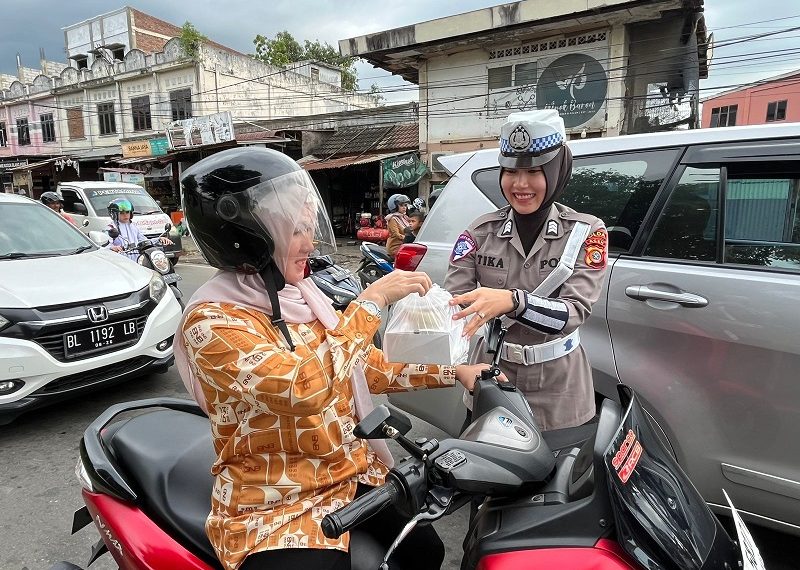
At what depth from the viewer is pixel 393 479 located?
88cm

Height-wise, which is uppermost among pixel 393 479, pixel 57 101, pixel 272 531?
pixel 57 101

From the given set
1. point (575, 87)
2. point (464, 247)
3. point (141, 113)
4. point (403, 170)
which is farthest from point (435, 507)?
point (141, 113)

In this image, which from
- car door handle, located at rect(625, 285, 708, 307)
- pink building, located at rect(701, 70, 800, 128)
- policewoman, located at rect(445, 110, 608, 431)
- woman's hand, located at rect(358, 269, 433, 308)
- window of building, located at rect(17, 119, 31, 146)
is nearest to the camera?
woman's hand, located at rect(358, 269, 433, 308)

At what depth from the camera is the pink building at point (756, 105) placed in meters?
27.0

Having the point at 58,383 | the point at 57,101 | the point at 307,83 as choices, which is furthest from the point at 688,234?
the point at 57,101

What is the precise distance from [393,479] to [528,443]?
11.9 inches

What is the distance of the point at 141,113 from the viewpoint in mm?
23031

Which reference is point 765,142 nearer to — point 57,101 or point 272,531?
point 272,531

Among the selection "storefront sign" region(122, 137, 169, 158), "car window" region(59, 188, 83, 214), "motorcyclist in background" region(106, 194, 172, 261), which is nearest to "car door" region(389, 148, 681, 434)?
"motorcyclist in background" region(106, 194, 172, 261)

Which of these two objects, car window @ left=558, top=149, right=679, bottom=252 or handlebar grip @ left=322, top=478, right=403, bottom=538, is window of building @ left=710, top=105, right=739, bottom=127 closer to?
car window @ left=558, top=149, right=679, bottom=252

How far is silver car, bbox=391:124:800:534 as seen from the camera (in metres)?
1.86

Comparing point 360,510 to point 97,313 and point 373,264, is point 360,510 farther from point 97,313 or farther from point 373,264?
point 373,264

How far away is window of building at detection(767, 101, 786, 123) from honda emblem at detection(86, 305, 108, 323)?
34.0 m

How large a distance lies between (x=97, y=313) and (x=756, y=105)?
3528 centimetres
